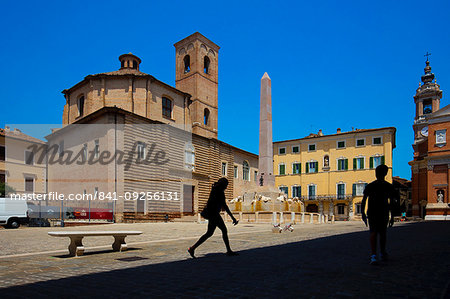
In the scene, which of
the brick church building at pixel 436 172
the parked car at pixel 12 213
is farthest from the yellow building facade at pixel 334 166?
the parked car at pixel 12 213

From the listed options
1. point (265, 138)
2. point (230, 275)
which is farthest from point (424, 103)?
point (230, 275)

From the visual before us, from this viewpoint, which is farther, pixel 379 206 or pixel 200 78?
pixel 200 78

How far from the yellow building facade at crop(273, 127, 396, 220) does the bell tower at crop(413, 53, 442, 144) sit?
13088 mm

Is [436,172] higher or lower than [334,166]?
lower

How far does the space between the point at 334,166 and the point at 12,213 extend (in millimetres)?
38766

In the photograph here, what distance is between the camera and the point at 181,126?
123 ft

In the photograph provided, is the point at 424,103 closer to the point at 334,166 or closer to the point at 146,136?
the point at 334,166

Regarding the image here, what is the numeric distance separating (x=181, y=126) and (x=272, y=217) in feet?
61.3

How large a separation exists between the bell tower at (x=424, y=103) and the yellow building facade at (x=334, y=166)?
13.1m

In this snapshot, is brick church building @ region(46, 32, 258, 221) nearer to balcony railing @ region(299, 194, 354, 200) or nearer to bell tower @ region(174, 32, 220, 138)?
bell tower @ region(174, 32, 220, 138)

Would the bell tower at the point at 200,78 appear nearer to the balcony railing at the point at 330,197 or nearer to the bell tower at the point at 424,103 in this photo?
the balcony railing at the point at 330,197

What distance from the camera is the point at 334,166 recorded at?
159 feet

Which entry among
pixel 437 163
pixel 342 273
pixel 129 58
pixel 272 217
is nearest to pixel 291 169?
pixel 437 163

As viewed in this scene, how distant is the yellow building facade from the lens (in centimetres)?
4578
